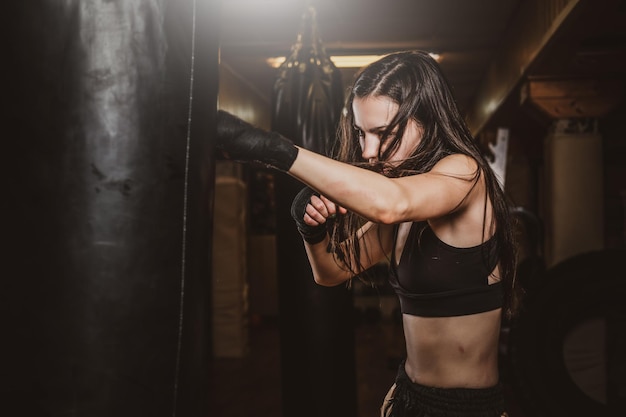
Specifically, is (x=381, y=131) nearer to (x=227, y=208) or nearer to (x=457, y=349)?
(x=457, y=349)

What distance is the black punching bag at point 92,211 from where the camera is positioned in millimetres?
944

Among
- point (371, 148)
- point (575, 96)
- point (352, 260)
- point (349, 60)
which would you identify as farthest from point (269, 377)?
point (371, 148)

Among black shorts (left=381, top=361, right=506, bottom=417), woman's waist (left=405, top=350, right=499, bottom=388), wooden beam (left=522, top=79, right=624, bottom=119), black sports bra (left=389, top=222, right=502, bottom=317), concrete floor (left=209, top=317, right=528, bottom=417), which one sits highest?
wooden beam (left=522, top=79, right=624, bottom=119)

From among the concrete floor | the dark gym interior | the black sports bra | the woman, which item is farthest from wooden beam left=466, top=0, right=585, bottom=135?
the concrete floor

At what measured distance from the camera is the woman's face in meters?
1.45

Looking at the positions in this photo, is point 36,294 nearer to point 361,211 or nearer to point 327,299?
point 361,211

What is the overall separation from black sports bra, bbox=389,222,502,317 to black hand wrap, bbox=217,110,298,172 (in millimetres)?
442

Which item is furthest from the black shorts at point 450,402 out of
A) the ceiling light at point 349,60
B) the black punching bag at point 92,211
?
the ceiling light at point 349,60

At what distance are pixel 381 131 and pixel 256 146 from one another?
37 cm

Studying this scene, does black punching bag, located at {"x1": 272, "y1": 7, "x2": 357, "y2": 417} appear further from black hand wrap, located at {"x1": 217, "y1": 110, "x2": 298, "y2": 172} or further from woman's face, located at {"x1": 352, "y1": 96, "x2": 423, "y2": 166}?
black hand wrap, located at {"x1": 217, "y1": 110, "x2": 298, "y2": 172}

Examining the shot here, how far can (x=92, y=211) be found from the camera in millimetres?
963

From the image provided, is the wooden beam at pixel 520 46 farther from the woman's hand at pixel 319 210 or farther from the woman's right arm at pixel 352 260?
the woman's hand at pixel 319 210

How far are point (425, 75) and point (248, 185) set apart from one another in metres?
7.11

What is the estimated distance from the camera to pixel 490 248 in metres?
1.44
